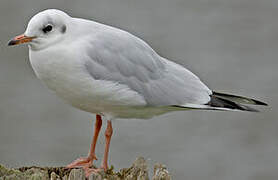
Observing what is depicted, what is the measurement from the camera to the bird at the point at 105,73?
5.66 meters

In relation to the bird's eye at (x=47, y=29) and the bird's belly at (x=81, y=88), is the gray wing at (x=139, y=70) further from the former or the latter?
the bird's eye at (x=47, y=29)

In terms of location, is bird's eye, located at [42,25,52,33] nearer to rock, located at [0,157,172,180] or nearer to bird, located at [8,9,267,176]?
bird, located at [8,9,267,176]

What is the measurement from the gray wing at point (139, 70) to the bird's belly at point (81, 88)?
0.08 m

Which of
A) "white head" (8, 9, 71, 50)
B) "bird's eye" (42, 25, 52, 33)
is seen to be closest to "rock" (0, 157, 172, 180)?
"white head" (8, 9, 71, 50)

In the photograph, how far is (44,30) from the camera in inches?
221

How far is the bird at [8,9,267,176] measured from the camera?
5656 millimetres

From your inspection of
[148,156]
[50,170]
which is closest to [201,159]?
[148,156]

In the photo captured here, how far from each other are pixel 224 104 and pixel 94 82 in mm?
1266

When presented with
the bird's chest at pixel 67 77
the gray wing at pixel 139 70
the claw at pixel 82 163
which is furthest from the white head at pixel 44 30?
the claw at pixel 82 163

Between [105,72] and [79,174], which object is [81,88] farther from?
[79,174]

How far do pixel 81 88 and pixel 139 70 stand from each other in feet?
2.01

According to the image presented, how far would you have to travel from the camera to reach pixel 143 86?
20.2 ft

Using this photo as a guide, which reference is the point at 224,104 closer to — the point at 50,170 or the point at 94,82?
the point at 94,82

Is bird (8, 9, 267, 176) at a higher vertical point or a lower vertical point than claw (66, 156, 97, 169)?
higher
